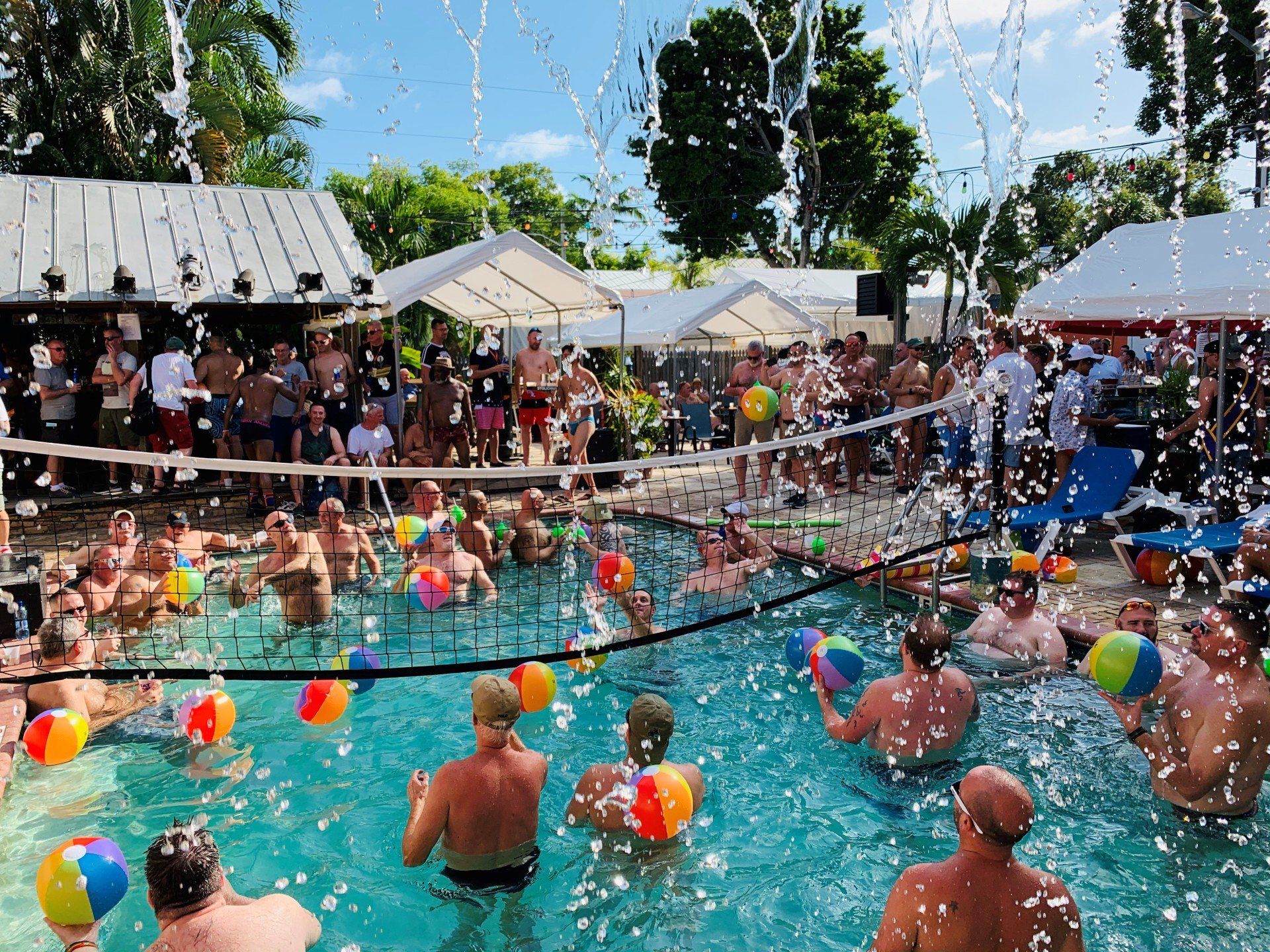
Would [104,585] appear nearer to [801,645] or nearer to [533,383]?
[801,645]

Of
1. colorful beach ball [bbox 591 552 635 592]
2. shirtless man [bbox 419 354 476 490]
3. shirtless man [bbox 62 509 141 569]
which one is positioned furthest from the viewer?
shirtless man [bbox 419 354 476 490]

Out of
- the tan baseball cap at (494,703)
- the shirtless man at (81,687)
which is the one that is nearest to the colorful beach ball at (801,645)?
the tan baseball cap at (494,703)

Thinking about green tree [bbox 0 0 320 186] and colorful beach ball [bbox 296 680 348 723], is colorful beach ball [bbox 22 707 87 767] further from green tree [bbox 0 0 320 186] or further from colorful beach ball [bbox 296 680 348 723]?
green tree [bbox 0 0 320 186]

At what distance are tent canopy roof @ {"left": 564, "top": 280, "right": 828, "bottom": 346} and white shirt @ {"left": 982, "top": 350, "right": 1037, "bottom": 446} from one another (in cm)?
683

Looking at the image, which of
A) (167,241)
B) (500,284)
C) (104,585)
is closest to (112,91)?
(167,241)

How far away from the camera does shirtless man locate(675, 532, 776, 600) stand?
8219 mm

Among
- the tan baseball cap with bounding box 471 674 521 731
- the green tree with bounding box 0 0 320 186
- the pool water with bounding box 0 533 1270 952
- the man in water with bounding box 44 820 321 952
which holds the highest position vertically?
the green tree with bounding box 0 0 320 186

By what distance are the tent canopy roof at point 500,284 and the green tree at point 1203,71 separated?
13831 mm

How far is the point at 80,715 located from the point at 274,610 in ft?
11.5

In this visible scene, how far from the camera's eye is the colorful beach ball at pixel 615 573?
765 centimetres

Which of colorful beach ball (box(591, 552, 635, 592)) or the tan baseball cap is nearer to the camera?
the tan baseball cap

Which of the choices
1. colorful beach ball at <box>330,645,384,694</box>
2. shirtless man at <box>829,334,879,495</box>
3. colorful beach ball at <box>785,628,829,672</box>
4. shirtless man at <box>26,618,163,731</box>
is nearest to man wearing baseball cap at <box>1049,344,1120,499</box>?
shirtless man at <box>829,334,879,495</box>

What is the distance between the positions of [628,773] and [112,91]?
22.0 metres

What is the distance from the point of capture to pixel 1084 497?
922 cm
